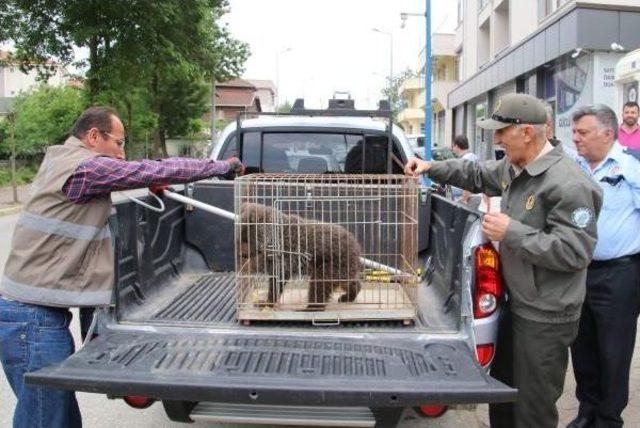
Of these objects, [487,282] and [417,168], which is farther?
[417,168]

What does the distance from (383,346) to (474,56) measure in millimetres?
33420

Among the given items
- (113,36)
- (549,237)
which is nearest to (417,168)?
(549,237)

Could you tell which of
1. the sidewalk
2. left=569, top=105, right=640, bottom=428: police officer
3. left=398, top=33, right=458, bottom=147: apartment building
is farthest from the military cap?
left=398, top=33, right=458, bottom=147: apartment building

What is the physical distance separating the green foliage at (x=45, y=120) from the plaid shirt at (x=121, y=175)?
29939 millimetres

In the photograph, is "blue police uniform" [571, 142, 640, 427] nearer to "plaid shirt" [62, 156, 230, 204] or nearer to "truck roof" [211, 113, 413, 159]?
"truck roof" [211, 113, 413, 159]

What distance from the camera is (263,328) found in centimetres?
362

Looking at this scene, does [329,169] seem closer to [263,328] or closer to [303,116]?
[303,116]

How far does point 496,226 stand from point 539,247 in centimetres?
22

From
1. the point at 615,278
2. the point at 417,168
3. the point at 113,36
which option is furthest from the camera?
the point at 113,36

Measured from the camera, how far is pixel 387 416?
→ 303 centimetres

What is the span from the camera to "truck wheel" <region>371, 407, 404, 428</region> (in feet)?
9.87

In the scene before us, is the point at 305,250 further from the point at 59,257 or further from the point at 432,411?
the point at 59,257

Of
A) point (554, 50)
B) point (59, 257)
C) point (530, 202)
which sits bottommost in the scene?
point (59, 257)

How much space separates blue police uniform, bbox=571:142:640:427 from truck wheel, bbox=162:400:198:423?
2483 millimetres
